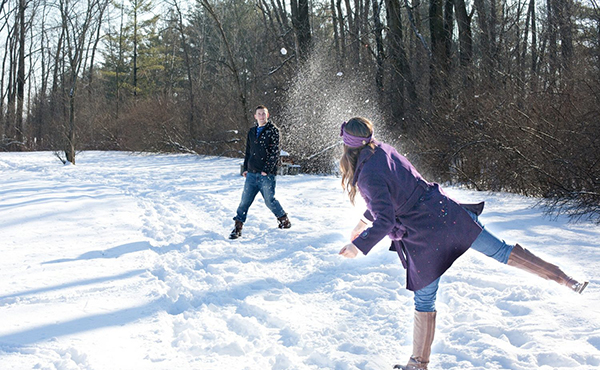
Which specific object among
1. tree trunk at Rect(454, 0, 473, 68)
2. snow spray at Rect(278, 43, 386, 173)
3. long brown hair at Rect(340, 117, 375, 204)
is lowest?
long brown hair at Rect(340, 117, 375, 204)

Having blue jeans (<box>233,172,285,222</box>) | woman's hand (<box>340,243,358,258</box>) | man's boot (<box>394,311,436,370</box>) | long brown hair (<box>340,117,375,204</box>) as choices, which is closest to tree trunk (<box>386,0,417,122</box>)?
blue jeans (<box>233,172,285,222</box>)

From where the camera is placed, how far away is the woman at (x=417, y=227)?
264cm

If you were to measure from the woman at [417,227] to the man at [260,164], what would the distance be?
149 inches

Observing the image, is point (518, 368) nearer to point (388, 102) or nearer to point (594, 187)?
point (594, 187)

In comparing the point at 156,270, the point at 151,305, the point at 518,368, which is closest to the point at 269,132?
the point at 156,270

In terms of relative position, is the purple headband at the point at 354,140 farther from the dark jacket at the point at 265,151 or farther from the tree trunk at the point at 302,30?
the tree trunk at the point at 302,30

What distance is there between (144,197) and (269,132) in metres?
4.53

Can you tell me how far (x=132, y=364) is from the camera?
2984mm

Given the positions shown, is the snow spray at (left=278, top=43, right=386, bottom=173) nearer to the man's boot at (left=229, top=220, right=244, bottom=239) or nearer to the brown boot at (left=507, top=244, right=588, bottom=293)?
the man's boot at (left=229, top=220, right=244, bottom=239)

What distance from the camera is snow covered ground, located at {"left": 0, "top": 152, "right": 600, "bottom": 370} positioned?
10.1 ft

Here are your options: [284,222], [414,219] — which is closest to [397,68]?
[284,222]

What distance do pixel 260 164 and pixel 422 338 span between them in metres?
4.18

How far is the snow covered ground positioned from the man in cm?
38

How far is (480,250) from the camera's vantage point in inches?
109
